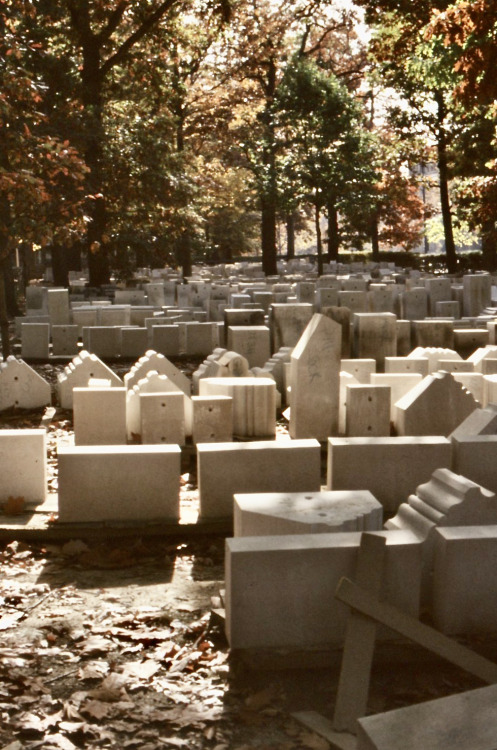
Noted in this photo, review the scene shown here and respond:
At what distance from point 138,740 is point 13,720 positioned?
1.89ft

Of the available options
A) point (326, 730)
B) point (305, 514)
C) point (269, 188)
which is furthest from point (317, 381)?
point (269, 188)

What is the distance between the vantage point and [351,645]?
442cm

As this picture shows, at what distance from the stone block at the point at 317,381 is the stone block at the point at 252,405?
0.24 metres

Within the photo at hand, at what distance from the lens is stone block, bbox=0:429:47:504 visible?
24.4 feet

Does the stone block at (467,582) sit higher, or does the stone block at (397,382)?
the stone block at (397,382)

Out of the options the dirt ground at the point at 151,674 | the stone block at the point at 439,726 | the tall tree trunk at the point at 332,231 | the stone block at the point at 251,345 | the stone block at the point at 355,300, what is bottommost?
the dirt ground at the point at 151,674

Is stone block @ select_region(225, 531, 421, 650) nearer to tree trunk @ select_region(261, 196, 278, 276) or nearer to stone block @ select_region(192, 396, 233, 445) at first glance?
stone block @ select_region(192, 396, 233, 445)

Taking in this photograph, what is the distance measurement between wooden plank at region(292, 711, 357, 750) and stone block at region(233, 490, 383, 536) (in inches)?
48.0

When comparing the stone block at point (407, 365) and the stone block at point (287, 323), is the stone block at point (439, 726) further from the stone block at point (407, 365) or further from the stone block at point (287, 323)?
the stone block at point (287, 323)

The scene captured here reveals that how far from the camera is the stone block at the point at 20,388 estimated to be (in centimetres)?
1155

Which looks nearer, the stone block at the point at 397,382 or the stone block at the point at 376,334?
the stone block at the point at 397,382

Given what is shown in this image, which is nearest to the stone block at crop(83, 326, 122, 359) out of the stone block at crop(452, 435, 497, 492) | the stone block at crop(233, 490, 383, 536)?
the stone block at crop(452, 435, 497, 492)

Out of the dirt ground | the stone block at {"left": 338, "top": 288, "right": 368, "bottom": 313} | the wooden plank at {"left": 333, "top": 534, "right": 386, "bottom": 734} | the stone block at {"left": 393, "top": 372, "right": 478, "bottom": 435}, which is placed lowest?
the dirt ground

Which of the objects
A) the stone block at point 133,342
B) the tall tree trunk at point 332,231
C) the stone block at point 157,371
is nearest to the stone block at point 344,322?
the stone block at point 157,371
